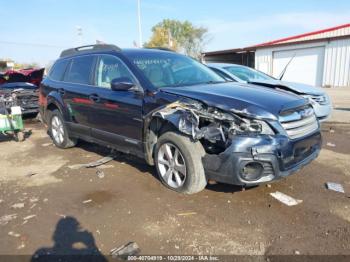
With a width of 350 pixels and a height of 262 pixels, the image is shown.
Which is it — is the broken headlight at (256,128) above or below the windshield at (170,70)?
below

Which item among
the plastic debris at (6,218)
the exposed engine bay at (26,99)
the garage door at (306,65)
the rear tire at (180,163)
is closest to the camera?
the plastic debris at (6,218)

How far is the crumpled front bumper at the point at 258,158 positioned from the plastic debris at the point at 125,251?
119 centimetres

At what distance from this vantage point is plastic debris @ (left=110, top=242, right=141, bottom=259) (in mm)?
2857

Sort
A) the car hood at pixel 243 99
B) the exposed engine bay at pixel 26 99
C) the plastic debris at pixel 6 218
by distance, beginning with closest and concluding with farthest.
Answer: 1. the car hood at pixel 243 99
2. the plastic debris at pixel 6 218
3. the exposed engine bay at pixel 26 99

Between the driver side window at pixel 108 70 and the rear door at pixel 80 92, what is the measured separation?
0.58 ft

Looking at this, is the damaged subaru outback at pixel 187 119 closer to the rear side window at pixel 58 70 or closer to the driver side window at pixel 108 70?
the driver side window at pixel 108 70

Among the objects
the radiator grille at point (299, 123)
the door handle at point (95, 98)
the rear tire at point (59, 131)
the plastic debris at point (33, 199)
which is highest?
the door handle at point (95, 98)

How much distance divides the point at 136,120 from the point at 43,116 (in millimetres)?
3440

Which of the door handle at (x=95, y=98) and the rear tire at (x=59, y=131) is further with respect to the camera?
the rear tire at (x=59, y=131)

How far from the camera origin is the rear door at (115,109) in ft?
14.2

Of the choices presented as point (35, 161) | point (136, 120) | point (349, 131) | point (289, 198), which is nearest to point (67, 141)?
point (35, 161)

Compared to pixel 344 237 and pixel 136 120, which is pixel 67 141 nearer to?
pixel 136 120

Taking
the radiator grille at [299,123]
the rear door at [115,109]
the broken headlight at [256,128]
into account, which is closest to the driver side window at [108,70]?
the rear door at [115,109]

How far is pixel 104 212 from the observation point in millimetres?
3695
